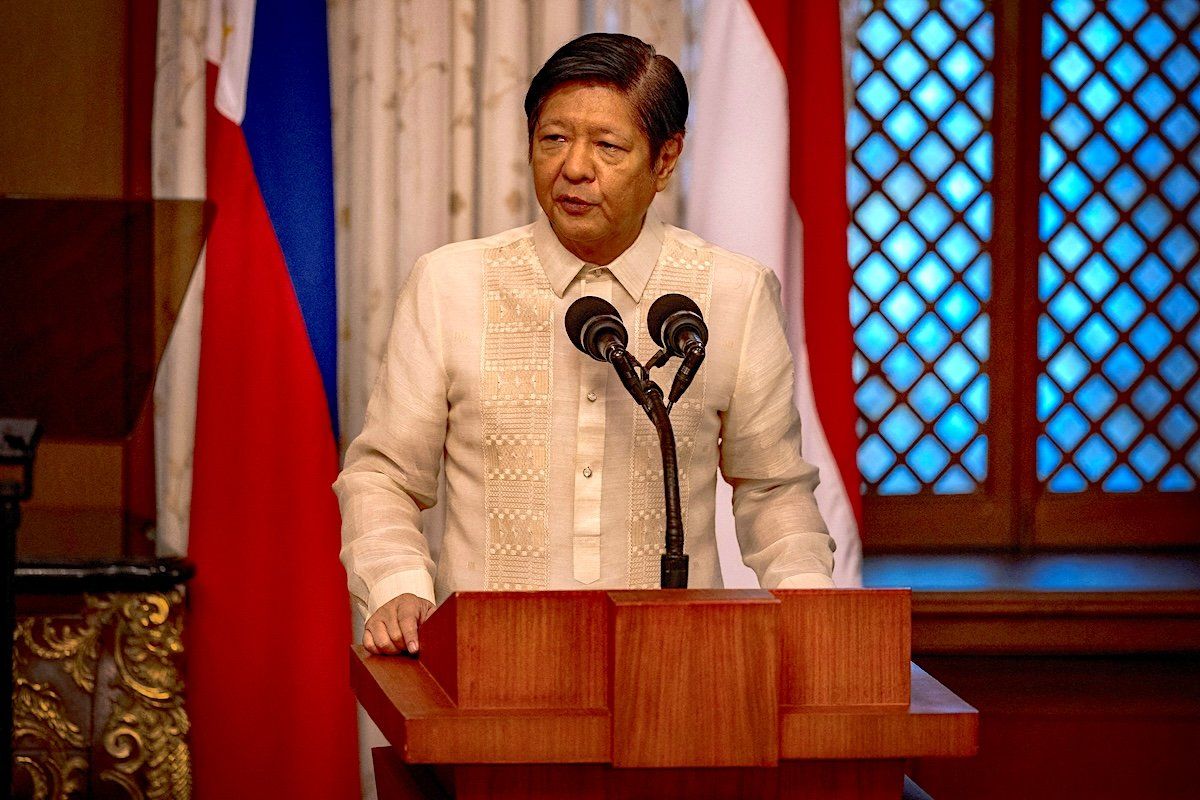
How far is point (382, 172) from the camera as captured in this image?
2.75 m

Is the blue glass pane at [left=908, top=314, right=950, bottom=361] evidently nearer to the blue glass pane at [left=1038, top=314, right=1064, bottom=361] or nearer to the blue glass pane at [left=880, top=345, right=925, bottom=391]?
the blue glass pane at [left=880, top=345, right=925, bottom=391]

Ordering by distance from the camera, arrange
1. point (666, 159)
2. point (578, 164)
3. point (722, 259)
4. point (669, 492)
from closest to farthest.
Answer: point (669, 492), point (578, 164), point (666, 159), point (722, 259)

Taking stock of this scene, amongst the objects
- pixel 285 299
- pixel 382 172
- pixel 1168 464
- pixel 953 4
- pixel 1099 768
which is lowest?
pixel 1099 768

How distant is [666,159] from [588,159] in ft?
0.50

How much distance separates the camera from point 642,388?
1413 mm

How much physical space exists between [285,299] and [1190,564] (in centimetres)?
195

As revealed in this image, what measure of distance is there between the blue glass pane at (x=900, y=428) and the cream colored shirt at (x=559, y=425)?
1374mm

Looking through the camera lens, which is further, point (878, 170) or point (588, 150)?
point (878, 170)

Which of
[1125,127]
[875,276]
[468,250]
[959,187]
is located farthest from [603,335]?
[1125,127]

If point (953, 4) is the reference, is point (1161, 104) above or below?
below

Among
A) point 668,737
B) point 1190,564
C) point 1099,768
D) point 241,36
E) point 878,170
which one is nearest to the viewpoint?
point 668,737

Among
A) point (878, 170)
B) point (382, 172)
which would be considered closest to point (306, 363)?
point (382, 172)

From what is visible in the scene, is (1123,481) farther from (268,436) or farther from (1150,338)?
(268,436)

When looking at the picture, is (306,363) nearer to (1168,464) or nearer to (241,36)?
(241,36)
